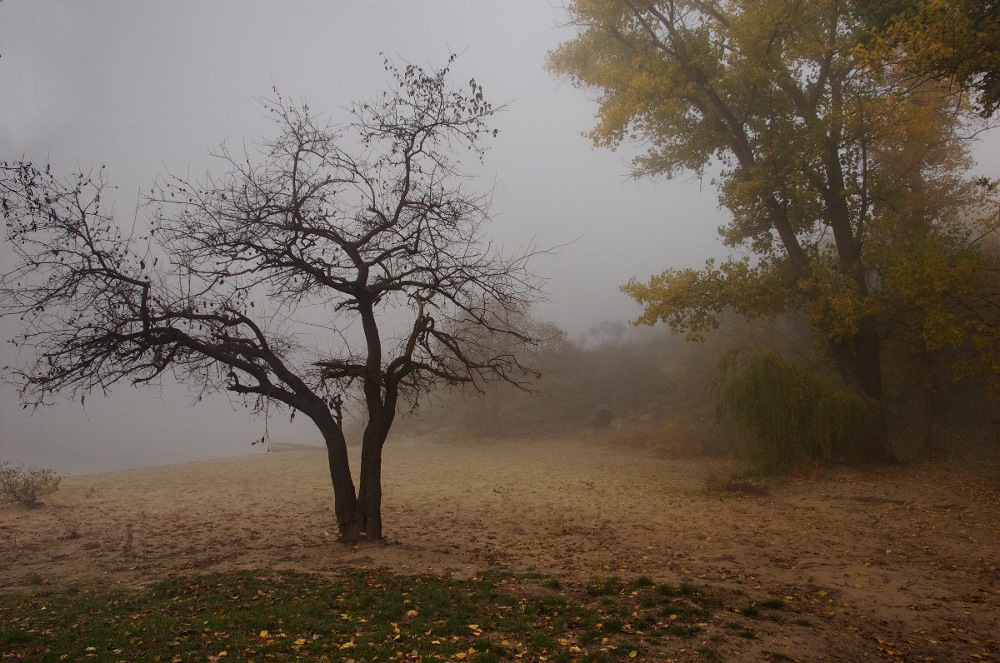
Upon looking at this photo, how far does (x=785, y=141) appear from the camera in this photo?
50.5ft

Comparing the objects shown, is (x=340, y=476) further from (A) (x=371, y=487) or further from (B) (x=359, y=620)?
(B) (x=359, y=620)

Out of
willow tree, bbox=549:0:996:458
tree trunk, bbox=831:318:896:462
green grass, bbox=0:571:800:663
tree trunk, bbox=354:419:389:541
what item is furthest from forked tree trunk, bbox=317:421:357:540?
tree trunk, bbox=831:318:896:462

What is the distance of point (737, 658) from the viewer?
15.6ft

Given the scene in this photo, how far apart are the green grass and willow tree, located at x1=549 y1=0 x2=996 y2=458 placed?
9.68m

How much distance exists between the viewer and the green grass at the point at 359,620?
496 cm

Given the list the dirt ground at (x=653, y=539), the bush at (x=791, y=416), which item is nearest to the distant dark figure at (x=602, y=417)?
the dirt ground at (x=653, y=539)

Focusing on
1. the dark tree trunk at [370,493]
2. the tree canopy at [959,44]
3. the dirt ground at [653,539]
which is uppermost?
the tree canopy at [959,44]

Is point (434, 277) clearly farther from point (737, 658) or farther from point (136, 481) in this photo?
point (136, 481)

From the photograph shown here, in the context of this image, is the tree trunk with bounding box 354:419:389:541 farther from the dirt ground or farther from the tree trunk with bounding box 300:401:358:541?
the dirt ground

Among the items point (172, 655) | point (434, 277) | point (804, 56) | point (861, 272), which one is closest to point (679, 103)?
point (804, 56)

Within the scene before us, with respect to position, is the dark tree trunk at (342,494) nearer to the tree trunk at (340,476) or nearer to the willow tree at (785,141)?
the tree trunk at (340,476)

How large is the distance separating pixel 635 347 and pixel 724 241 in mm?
18232

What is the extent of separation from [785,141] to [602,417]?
1624cm

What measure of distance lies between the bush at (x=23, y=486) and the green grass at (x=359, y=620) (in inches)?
301
